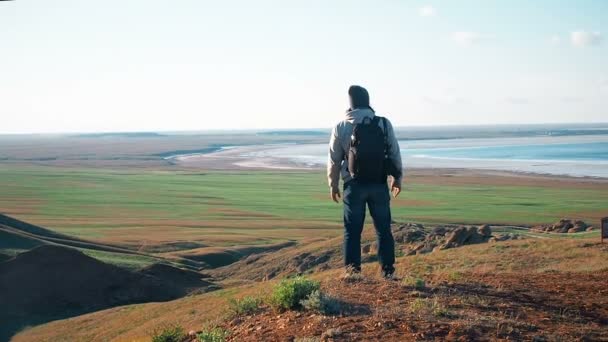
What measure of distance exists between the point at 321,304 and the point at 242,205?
6054 cm

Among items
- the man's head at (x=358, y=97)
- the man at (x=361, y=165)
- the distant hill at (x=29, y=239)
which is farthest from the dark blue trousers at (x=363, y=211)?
the distant hill at (x=29, y=239)

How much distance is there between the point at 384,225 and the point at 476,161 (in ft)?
337

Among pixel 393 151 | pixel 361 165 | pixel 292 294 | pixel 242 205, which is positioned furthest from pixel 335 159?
pixel 242 205

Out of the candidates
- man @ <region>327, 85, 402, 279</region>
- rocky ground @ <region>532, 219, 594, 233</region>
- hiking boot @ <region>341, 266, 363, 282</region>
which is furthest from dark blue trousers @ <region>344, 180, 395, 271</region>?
rocky ground @ <region>532, 219, 594, 233</region>

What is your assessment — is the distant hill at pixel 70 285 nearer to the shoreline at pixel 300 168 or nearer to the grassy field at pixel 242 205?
the grassy field at pixel 242 205

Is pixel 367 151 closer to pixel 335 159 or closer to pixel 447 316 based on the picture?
pixel 335 159

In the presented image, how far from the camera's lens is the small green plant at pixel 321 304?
7.77 m

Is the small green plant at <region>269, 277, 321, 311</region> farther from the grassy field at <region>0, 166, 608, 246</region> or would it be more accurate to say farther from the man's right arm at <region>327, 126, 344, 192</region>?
the grassy field at <region>0, 166, 608, 246</region>

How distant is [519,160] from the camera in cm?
10738

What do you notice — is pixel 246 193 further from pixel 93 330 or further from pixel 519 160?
pixel 93 330

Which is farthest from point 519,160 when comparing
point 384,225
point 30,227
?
point 384,225

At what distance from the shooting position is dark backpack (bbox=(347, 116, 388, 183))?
8961 mm

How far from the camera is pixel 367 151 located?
29.4ft

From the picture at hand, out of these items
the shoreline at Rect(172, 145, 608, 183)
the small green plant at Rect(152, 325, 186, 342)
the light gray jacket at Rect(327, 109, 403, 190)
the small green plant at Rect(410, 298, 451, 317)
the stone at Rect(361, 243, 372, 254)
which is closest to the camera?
the small green plant at Rect(410, 298, 451, 317)
